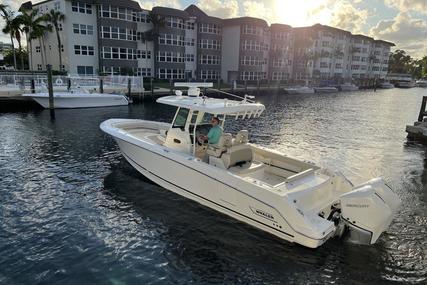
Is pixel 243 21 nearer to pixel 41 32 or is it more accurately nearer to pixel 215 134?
pixel 41 32

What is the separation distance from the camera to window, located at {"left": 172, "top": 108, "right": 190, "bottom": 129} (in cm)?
1021

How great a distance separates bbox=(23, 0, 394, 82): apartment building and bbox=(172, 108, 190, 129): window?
3764 centimetres

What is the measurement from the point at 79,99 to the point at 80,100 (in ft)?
0.53

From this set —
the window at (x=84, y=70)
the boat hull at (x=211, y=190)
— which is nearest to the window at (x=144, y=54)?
the window at (x=84, y=70)

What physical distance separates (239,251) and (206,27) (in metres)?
55.8

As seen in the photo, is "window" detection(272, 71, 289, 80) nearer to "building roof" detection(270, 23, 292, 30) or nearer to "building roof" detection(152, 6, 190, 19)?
"building roof" detection(270, 23, 292, 30)

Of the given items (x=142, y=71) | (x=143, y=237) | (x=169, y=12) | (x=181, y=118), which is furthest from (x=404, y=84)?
(x=143, y=237)

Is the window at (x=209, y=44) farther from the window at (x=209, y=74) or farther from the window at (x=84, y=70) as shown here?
the window at (x=84, y=70)

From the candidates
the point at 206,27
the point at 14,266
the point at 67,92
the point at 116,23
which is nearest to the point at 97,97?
the point at 67,92

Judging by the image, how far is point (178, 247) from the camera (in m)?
7.72

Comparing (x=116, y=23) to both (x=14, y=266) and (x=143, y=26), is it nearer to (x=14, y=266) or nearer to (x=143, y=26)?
(x=143, y=26)

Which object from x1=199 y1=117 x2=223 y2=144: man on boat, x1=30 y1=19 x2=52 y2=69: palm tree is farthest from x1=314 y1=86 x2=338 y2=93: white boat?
x1=199 y1=117 x2=223 y2=144: man on boat

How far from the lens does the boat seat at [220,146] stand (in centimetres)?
920

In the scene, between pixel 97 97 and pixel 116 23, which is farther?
pixel 116 23
